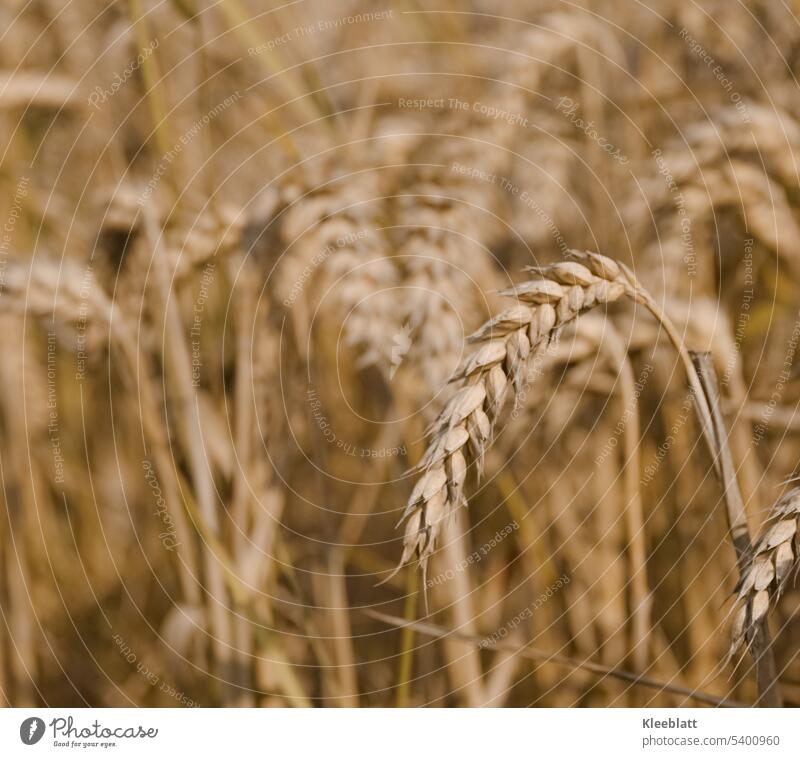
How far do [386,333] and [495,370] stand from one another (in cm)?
30

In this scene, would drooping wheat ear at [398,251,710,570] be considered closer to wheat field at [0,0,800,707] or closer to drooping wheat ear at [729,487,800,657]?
drooping wheat ear at [729,487,800,657]

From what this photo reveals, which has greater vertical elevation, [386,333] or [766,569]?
[386,333]

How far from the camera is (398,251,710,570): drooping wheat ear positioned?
478 mm

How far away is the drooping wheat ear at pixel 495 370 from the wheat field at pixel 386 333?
0.76 ft

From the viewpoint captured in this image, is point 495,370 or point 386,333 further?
point 386,333

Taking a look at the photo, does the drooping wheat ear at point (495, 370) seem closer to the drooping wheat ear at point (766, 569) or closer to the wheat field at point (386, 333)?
the drooping wheat ear at point (766, 569)

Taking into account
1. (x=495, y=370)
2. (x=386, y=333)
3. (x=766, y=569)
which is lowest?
(x=766, y=569)

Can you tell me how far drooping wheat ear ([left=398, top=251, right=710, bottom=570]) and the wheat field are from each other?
0.23m

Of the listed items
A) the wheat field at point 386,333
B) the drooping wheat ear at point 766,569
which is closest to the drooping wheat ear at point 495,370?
the drooping wheat ear at point 766,569

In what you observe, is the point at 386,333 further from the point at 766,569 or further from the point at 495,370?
the point at 766,569

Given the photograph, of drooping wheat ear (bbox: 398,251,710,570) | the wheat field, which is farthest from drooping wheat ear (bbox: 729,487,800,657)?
the wheat field

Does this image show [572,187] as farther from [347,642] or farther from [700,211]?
[347,642]

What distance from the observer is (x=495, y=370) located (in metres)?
0.48

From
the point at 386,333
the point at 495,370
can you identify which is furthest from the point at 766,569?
the point at 386,333
